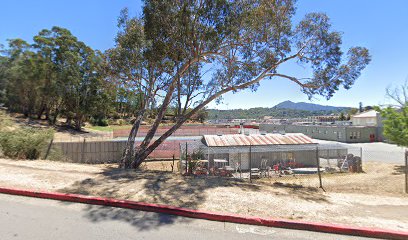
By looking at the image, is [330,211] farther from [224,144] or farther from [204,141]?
[204,141]

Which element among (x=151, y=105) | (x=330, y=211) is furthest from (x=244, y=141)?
(x=330, y=211)

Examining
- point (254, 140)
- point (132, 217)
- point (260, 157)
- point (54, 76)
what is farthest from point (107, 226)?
point (54, 76)

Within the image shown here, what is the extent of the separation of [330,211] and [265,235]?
2656 mm

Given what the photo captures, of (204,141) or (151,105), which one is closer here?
(151,105)

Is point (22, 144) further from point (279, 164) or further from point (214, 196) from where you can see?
point (279, 164)

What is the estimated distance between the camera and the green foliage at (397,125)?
17.9 metres

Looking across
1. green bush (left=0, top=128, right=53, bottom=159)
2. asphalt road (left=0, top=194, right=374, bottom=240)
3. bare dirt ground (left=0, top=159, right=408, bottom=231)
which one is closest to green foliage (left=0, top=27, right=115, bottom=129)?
green bush (left=0, top=128, right=53, bottom=159)

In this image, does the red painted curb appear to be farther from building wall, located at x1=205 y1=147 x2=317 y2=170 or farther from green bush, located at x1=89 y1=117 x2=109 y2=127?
green bush, located at x1=89 y1=117 x2=109 y2=127

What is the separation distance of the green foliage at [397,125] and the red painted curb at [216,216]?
15015mm

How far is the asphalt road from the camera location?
5.18 metres

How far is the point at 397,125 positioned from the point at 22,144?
22.8 metres

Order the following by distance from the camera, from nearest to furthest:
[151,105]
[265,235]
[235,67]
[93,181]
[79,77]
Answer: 1. [265,235]
2. [93,181]
3. [235,67]
4. [151,105]
5. [79,77]

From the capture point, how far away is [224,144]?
2219cm

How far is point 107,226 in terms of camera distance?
5.57m
